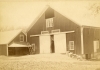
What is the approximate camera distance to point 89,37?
4.36m

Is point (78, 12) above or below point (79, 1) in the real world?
below

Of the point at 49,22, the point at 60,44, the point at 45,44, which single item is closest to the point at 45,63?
the point at 45,44

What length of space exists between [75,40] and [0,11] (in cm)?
208

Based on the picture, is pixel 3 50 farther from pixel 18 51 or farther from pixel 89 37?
pixel 89 37

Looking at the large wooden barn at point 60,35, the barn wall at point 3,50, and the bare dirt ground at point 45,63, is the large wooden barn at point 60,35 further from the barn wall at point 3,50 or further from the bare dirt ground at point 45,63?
the barn wall at point 3,50

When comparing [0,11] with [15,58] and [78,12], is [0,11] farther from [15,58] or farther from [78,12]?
[78,12]

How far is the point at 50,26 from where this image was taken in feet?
14.6

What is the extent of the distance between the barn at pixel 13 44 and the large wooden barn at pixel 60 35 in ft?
0.67

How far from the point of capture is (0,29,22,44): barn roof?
4402 millimetres

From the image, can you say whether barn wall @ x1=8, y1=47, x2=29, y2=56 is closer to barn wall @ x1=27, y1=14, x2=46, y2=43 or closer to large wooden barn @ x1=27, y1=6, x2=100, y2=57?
large wooden barn @ x1=27, y1=6, x2=100, y2=57

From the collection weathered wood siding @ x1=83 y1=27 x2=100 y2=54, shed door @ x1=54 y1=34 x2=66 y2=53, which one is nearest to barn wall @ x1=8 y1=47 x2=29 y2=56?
shed door @ x1=54 y1=34 x2=66 y2=53

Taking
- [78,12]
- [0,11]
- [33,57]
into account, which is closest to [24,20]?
[0,11]

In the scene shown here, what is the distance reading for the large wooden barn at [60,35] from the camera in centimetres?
430

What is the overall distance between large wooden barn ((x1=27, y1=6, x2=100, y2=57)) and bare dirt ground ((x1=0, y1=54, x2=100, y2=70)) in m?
0.18
